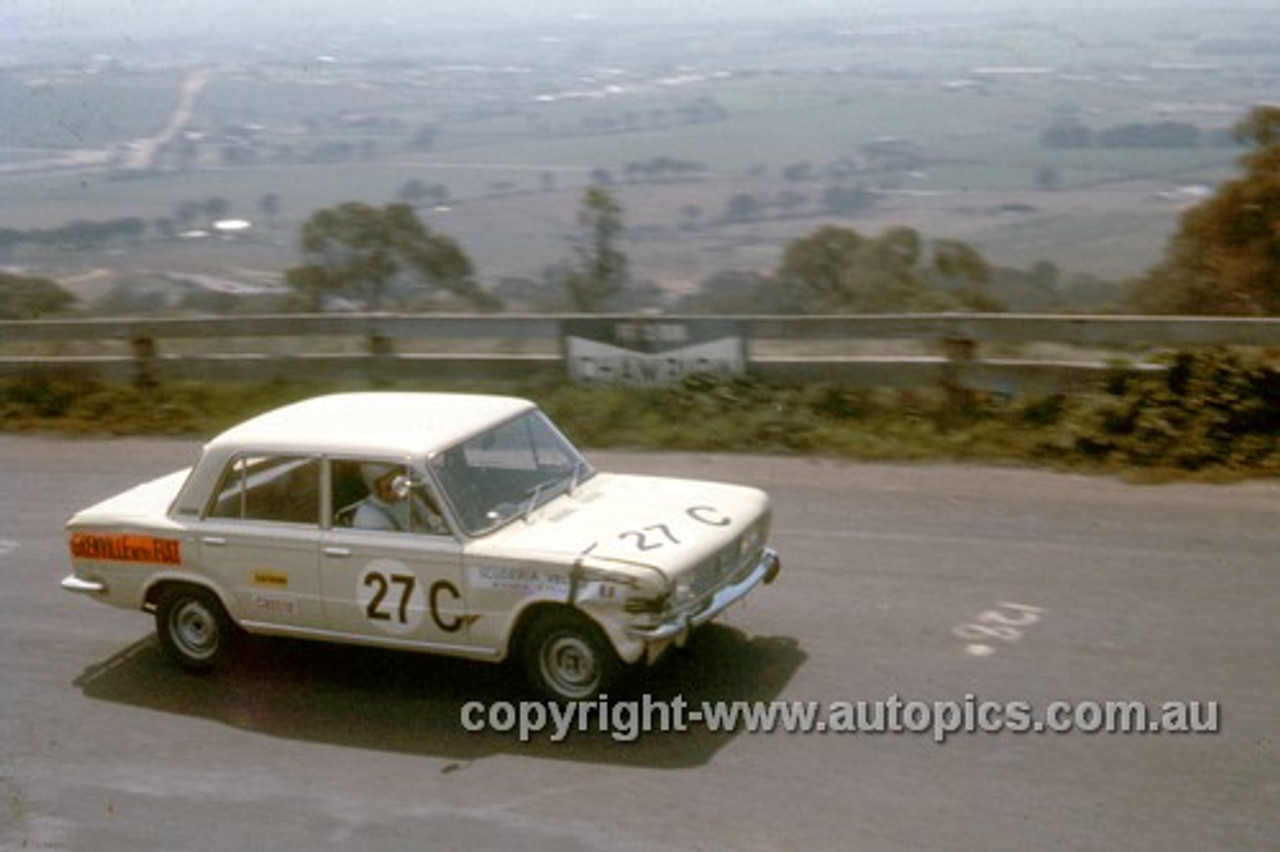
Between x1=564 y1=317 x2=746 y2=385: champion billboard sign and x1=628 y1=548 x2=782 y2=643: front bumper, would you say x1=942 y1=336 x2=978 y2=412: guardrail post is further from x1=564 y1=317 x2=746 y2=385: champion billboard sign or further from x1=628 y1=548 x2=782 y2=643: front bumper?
x1=628 y1=548 x2=782 y2=643: front bumper

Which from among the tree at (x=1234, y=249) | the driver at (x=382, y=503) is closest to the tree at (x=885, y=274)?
the tree at (x=1234, y=249)

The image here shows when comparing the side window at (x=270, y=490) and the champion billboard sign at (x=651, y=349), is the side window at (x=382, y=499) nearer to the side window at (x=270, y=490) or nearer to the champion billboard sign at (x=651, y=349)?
the side window at (x=270, y=490)

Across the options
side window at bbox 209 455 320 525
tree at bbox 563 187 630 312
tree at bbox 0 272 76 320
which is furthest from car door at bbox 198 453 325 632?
tree at bbox 0 272 76 320

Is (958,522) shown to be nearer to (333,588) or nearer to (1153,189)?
(333,588)

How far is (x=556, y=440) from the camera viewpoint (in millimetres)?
8008

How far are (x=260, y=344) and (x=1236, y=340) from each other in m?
10.4

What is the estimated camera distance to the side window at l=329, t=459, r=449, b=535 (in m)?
7.15

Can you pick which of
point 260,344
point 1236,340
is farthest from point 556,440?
point 260,344

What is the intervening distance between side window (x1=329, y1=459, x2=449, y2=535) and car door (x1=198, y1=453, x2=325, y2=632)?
0.44 ft

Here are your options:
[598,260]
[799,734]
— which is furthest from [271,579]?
[598,260]

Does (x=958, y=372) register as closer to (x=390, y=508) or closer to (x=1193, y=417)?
(x=1193, y=417)

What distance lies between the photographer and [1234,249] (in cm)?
1545

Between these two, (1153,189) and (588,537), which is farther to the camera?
(1153,189)

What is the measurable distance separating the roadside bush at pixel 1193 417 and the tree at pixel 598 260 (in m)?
7.10
